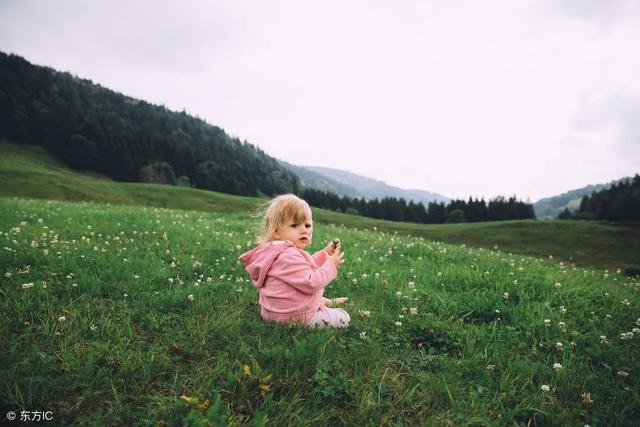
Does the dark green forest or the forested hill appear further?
the dark green forest

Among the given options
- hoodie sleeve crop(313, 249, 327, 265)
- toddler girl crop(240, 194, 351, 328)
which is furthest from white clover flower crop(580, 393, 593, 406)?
hoodie sleeve crop(313, 249, 327, 265)

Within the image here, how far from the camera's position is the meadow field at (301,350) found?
3.01 m

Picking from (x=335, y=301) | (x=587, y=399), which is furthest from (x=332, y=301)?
(x=587, y=399)

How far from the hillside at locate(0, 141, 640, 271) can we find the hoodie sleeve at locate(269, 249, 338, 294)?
56046 mm

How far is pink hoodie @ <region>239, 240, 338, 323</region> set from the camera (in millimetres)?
4227

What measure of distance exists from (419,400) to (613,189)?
141 metres

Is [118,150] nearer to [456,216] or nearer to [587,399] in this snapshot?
[456,216]

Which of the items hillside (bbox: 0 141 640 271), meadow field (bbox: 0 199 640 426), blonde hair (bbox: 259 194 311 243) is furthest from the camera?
hillside (bbox: 0 141 640 271)

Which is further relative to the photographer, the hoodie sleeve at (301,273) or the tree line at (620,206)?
the tree line at (620,206)

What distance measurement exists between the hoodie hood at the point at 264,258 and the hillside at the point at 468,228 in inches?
2218

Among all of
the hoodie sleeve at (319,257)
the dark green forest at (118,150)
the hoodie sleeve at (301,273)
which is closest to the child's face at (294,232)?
the hoodie sleeve at (301,273)

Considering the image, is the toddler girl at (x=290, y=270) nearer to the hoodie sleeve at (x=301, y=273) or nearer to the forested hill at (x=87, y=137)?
the hoodie sleeve at (x=301, y=273)

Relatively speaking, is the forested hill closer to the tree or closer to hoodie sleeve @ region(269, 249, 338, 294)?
the tree

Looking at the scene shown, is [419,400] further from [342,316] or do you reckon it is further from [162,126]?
[162,126]
